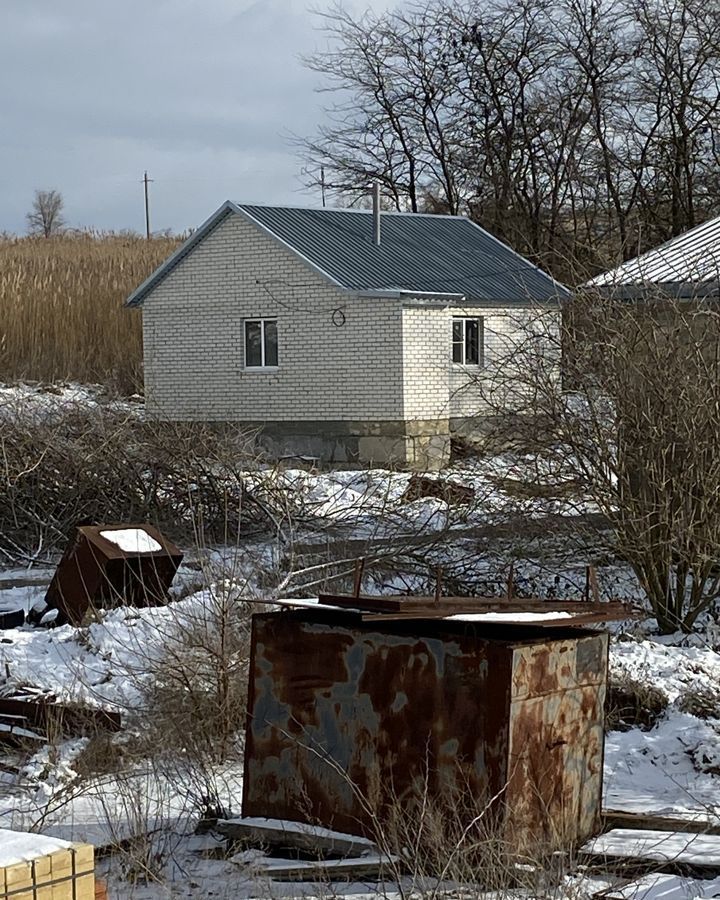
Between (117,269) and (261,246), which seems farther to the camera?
(117,269)

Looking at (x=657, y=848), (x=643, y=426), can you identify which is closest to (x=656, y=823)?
(x=657, y=848)

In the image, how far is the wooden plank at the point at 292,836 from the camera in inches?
245

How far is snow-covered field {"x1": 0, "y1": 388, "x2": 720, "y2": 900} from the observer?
6695 mm

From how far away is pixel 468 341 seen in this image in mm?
27047

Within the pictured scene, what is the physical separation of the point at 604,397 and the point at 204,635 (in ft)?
14.0

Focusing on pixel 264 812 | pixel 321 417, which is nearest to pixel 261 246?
pixel 321 417

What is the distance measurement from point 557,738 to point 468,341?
21053 mm

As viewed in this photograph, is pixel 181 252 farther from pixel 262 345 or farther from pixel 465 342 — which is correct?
pixel 465 342

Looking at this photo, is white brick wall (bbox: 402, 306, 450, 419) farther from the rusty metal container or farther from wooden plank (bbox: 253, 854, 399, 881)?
wooden plank (bbox: 253, 854, 399, 881)

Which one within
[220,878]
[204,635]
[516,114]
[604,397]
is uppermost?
[516,114]

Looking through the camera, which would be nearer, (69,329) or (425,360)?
(425,360)

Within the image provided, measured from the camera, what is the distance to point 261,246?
2672 centimetres

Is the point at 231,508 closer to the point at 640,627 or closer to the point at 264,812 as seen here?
the point at 640,627

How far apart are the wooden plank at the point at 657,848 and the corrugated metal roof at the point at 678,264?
5939 millimetres
